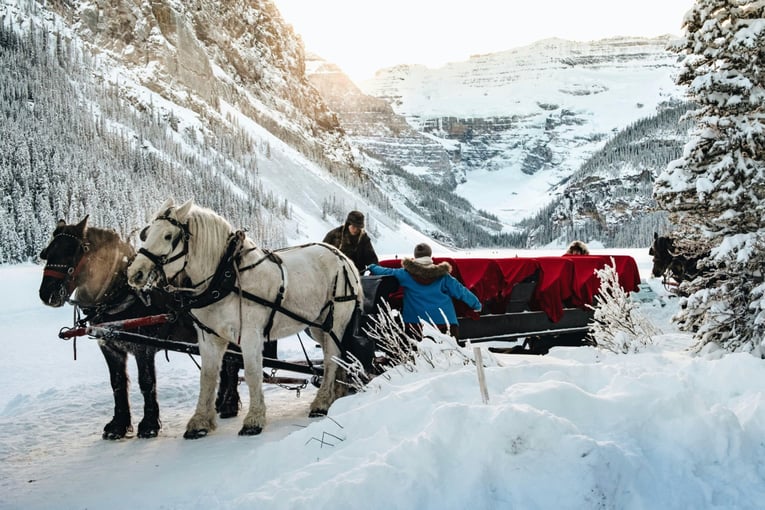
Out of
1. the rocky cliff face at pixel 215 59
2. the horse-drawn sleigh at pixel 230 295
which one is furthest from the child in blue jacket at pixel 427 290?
the rocky cliff face at pixel 215 59

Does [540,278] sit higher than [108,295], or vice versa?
[108,295]

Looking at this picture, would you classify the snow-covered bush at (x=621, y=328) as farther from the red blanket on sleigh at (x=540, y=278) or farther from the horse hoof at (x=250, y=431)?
the horse hoof at (x=250, y=431)

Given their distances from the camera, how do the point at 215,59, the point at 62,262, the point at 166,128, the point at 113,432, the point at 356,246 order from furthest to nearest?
the point at 215,59 < the point at 166,128 < the point at 356,246 < the point at 113,432 < the point at 62,262

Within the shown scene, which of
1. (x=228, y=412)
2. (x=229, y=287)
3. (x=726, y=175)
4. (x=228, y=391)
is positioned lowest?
(x=228, y=412)

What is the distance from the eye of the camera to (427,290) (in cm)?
668

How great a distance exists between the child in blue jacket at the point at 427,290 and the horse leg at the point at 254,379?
1.97m

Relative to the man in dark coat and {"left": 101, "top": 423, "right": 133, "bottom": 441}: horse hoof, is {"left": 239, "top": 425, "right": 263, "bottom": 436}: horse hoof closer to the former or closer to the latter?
{"left": 101, "top": 423, "right": 133, "bottom": 441}: horse hoof

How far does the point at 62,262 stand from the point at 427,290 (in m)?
3.71

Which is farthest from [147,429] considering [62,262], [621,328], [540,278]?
[540,278]

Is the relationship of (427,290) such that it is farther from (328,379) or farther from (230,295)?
(230,295)

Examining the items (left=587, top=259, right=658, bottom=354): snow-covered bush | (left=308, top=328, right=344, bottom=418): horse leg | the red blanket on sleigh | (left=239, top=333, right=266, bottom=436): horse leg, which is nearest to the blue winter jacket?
the red blanket on sleigh

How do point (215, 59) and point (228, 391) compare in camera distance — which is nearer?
point (228, 391)

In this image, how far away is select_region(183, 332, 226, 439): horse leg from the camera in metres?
5.36

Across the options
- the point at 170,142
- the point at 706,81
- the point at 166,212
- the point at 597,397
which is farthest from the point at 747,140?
the point at 170,142
